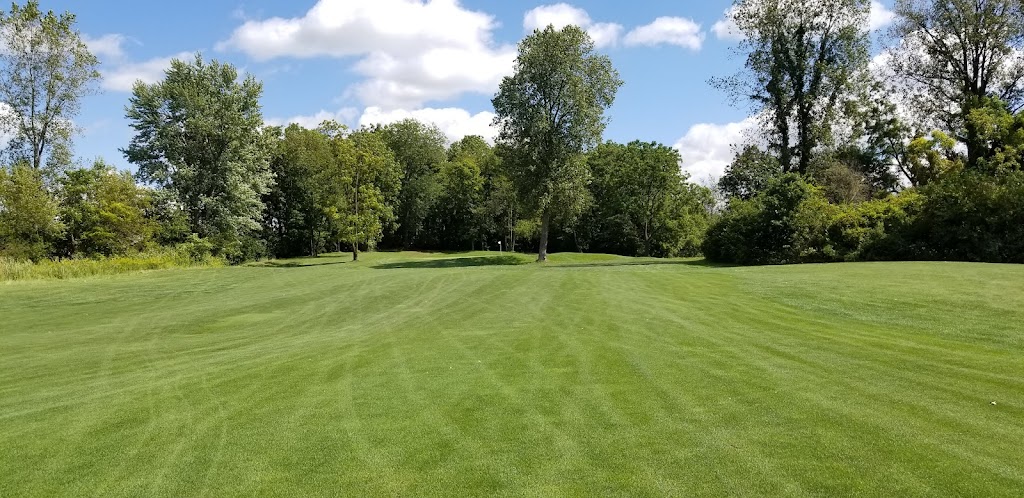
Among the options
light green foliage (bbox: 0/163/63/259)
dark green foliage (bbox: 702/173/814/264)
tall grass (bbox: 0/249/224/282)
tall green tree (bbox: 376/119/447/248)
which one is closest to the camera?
tall grass (bbox: 0/249/224/282)

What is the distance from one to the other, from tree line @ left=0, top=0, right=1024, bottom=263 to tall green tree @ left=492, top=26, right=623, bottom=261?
0.36 feet

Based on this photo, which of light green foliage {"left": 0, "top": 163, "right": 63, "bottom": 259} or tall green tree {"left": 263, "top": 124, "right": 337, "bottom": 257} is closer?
light green foliage {"left": 0, "top": 163, "right": 63, "bottom": 259}

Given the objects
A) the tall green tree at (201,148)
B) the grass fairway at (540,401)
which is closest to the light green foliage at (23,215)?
the tall green tree at (201,148)

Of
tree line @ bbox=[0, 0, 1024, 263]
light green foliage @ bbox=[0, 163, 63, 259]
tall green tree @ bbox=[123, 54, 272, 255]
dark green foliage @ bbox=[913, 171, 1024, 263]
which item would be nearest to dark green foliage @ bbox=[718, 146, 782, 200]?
tree line @ bbox=[0, 0, 1024, 263]

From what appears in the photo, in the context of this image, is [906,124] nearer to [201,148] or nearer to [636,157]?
[636,157]

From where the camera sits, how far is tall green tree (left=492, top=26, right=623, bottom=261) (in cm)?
3959

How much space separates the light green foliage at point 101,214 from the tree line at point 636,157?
10 cm

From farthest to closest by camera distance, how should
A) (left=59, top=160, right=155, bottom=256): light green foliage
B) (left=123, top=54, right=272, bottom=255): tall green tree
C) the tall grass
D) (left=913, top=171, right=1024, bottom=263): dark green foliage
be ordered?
(left=123, top=54, right=272, bottom=255): tall green tree → (left=59, top=160, right=155, bottom=256): light green foliage → the tall grass → (left=913, top=171, right=1024, bottom=263): dark green foliage

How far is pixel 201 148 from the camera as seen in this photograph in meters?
44.0

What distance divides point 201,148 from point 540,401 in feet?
149

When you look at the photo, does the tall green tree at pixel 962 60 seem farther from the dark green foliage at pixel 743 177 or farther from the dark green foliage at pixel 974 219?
the dark green foliage at pixel 743 177

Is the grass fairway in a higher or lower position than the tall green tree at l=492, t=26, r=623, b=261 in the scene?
lower

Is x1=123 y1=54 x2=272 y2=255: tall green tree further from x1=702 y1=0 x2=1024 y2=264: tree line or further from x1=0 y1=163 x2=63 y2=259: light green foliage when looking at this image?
x1=702 y1=0 x2=1024 y2=264: tree line

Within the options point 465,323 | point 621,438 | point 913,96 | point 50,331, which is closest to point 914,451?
point 621,438
